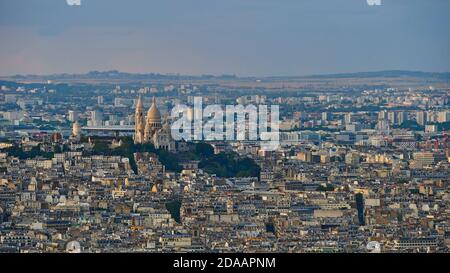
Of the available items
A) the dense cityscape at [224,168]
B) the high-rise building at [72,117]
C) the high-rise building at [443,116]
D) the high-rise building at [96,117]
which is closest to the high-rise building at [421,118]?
the dense cityscape at [224,168]

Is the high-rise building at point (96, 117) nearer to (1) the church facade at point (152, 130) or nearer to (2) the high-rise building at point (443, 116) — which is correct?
(1) the church facade at point (152, 130)

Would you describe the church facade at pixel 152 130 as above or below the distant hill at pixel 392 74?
below

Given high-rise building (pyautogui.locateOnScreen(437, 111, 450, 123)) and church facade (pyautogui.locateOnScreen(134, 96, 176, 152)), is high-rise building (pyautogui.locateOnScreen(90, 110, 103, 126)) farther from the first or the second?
high-rise building (pyautogui.locateOnScreen(437, 111, 450, 123))

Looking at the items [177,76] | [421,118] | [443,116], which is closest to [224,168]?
[177,76]

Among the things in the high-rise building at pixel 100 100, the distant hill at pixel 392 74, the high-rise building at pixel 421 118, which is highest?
the distant hill at pixel 392 74

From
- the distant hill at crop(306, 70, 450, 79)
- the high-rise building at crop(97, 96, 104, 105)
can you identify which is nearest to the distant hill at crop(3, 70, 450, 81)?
the distant hill at crop(306, 70, 450, 79)
